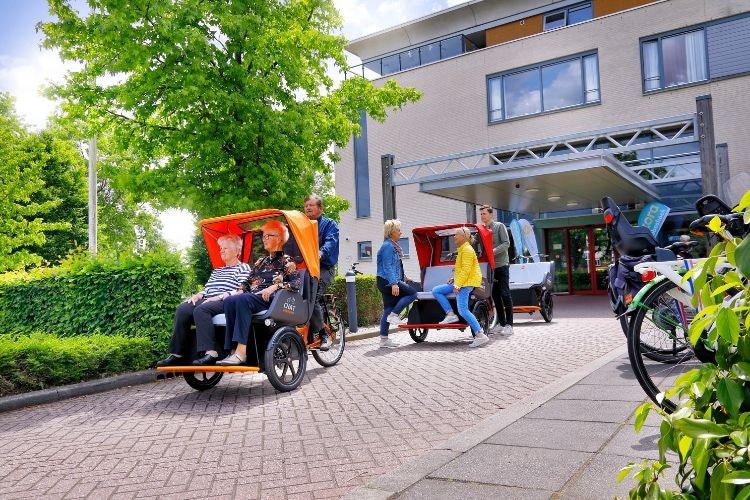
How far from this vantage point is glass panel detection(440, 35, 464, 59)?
92.0 ft

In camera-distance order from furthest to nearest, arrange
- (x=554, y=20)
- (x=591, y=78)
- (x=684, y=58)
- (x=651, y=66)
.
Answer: (x=554, y=20) → (x=591, y=78) → (x=651, y=66) → (x=684, y=58)

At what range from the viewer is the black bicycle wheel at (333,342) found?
7496mm

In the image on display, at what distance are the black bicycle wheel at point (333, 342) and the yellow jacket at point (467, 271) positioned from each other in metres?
1.98

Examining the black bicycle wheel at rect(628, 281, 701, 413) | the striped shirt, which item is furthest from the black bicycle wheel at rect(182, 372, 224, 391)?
the black bicycle wheel at rect(628, 281, 701, 413)

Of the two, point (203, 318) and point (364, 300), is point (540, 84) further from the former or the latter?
point (203, 318)

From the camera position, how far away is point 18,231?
2120cm

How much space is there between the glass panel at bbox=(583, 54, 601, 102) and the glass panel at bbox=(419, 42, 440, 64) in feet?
23.7

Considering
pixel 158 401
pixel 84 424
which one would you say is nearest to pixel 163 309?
pixel 158 401

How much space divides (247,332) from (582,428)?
10.3ft

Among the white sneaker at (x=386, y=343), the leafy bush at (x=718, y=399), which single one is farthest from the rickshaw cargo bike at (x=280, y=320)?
the leafy bush at (x=718, y=399)

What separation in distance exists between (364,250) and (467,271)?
68.4 feet

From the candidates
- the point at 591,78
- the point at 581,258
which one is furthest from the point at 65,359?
the point at 591,78

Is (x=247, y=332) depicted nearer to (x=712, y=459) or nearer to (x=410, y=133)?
(x=712, y=459)

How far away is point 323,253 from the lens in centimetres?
755
